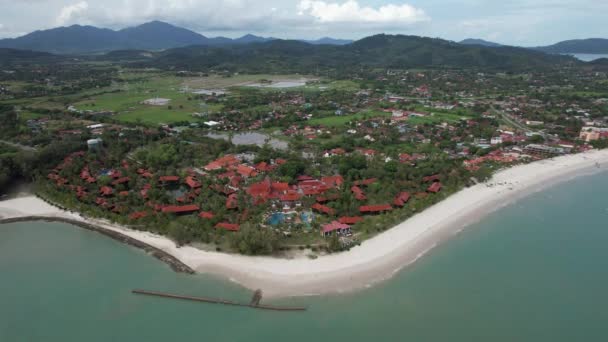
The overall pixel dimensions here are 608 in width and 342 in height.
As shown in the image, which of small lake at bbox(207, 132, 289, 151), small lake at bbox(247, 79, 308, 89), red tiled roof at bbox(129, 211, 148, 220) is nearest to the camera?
red tiled roof at bbox(129, 211, 148, 220)

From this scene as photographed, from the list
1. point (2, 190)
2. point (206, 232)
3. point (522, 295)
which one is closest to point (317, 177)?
point (206, 232)

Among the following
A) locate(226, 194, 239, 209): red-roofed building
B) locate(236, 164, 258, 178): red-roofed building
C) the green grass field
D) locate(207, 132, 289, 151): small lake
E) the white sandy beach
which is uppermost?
the green grass field

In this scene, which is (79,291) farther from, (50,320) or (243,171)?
(243,171)

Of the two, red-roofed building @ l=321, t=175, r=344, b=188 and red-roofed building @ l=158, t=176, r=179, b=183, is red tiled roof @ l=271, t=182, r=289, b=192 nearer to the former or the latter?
red-roofed building @ l=321, t=175, r=344, b=188

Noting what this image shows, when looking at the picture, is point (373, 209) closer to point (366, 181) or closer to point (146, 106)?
point (366, 181)

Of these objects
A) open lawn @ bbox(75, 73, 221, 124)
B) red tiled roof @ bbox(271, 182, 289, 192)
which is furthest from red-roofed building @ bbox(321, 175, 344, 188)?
open lawn @ bbox(75, 73, 221, 124)

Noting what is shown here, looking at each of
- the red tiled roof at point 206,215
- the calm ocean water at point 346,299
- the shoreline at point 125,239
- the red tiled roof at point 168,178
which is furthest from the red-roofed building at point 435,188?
the red tiled roof at point 168,178
